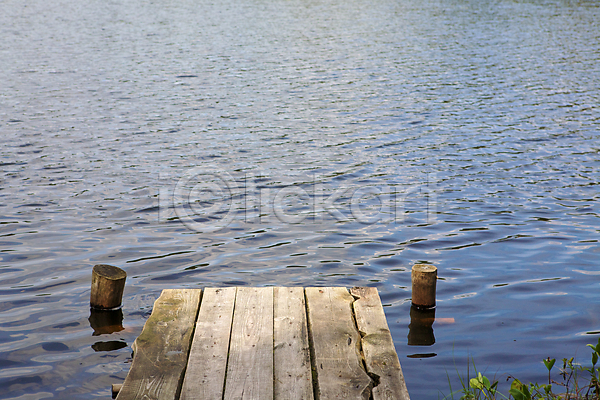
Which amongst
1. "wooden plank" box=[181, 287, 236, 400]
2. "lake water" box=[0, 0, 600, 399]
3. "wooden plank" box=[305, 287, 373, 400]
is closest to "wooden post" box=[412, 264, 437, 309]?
"lake water" box=[0, 0, 600, 399]

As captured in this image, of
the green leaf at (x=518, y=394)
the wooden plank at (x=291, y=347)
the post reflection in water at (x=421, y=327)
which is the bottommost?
the post reflection in water at (x=421, y=327)

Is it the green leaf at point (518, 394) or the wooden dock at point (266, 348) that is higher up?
the green leaf at point (518, 394)

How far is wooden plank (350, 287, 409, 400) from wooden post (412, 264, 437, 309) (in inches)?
26.4

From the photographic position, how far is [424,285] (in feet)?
23.5

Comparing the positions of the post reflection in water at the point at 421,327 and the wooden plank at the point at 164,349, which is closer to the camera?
the wooden plank at the point at 164,349

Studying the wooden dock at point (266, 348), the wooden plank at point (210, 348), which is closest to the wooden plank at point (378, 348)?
the wooden dock at point (266, 348)

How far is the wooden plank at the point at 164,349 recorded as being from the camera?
4863 millimetres

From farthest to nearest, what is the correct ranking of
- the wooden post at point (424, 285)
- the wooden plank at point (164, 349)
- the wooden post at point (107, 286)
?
1. the wooden post at point (424, 285)
2. the wooden post at point (107, 286)
3. the wooden plank at point (164, 349)

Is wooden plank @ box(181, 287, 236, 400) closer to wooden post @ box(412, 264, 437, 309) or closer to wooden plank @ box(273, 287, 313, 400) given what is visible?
wooden plank @ box(273, 287, 313, 400)

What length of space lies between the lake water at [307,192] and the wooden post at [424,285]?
0.22 m

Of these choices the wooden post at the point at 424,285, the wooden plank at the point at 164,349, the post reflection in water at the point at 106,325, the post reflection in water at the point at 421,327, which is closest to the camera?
the wooden plank at the point at 164,349

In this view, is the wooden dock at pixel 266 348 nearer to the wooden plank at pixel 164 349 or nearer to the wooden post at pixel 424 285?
the wooden plank at pixel 164 349

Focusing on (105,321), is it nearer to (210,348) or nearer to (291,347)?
(210,348)

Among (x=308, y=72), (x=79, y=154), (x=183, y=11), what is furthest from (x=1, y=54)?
(x=183, y=11)
